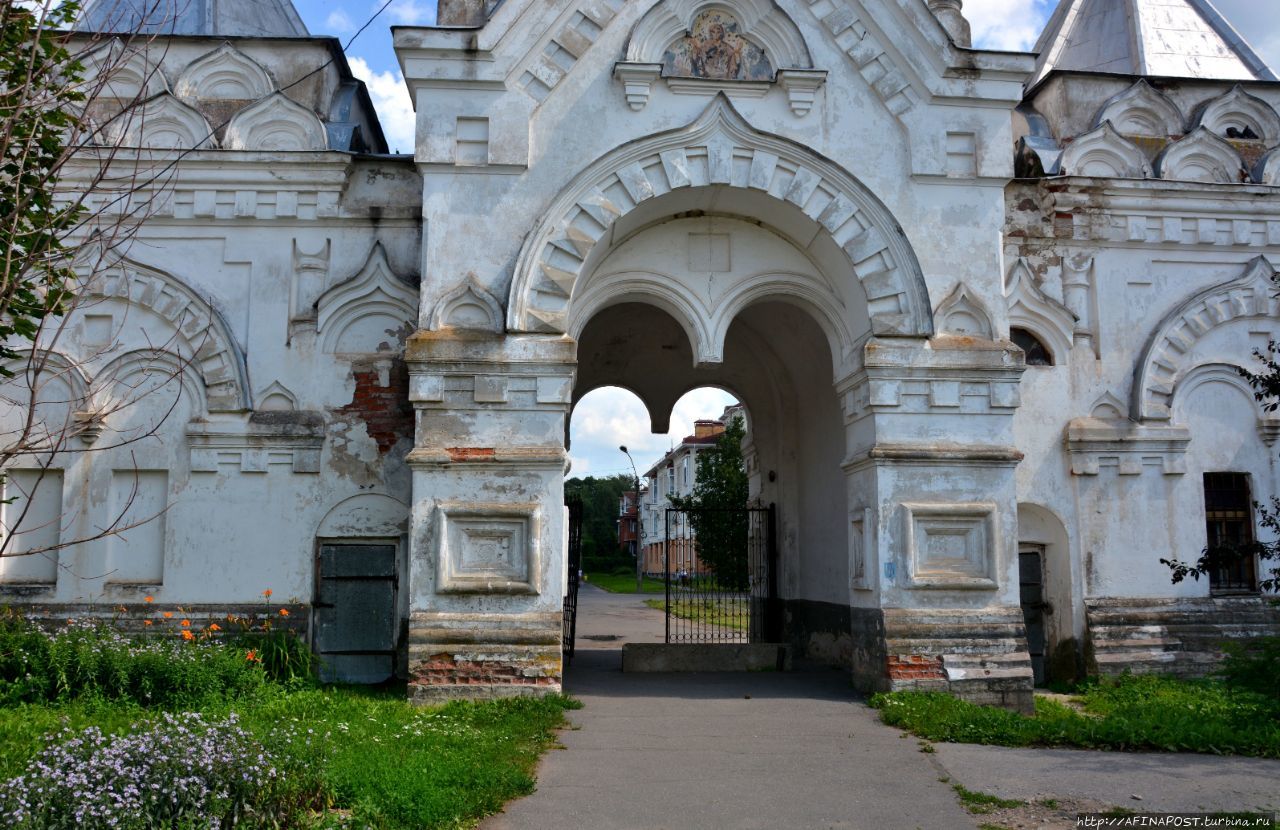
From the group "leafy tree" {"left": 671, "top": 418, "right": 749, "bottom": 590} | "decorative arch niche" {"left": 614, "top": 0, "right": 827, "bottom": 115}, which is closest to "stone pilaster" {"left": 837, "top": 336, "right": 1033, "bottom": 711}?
"decorative arch niche" {"left": 614, "top": 0, "right": 827, "bottom": 115}

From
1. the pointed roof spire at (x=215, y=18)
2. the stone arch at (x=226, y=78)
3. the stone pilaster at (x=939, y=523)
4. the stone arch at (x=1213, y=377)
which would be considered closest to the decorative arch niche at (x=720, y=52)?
the stone pilaster at (x=939, y=523)

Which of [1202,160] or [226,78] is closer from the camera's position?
[226,78]

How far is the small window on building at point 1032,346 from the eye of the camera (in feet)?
40.5

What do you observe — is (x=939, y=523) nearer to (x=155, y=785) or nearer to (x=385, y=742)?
(x=385, y=742)

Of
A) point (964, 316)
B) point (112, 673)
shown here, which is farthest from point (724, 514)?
point (112, 673)

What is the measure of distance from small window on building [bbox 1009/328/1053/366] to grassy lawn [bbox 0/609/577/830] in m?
6.86

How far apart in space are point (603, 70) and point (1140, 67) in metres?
7.63

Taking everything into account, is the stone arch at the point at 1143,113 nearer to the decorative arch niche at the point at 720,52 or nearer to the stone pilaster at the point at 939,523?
the stone pilaster at the point at 939,523

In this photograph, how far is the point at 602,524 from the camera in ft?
257

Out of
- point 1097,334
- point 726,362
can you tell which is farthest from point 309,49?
point 1097,334

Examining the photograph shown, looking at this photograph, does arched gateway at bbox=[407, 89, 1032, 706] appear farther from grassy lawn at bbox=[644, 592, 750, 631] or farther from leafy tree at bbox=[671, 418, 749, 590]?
leafy tree at bbox=[671, 418, 749, 590]

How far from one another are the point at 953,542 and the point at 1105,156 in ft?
18.7

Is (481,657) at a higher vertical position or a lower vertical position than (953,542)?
lower

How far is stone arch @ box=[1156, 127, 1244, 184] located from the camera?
499 inches
